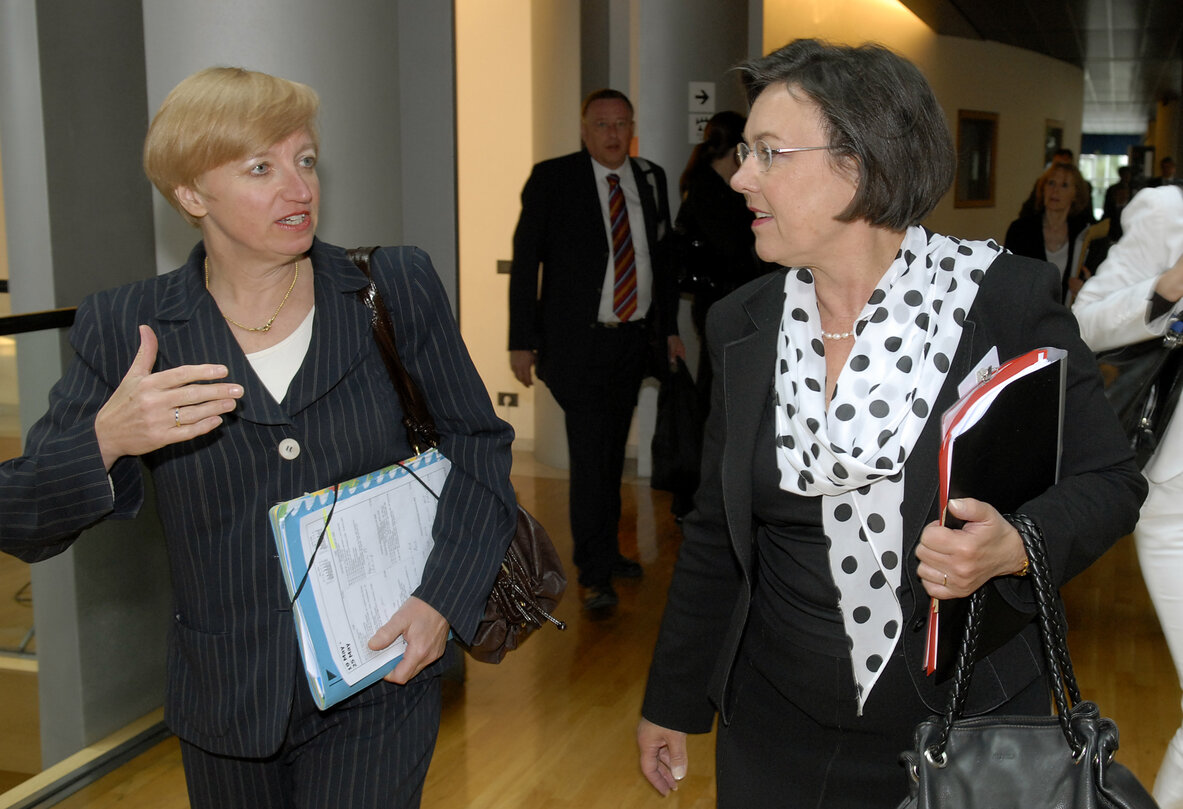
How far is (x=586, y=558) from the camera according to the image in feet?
17.1

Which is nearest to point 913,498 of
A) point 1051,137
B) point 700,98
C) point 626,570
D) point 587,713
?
point 587,713

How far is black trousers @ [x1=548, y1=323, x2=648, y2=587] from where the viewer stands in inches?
203

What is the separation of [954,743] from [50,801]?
302cm

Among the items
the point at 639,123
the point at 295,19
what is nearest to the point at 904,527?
the point at 295,19

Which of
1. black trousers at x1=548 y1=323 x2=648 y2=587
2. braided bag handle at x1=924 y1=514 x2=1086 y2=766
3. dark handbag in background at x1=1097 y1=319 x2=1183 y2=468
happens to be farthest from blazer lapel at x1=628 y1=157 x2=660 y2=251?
braided bag handle at x1=924 y1=514 x2=1086 y2=766

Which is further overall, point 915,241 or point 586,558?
Result: point 586,558

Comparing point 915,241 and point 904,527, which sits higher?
point 915,241

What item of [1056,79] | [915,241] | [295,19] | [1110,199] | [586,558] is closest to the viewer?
[915,241]

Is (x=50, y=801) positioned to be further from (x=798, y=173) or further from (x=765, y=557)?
(x=798, y=173)

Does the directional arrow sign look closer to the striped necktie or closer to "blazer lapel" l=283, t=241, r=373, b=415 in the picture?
the striped necktie

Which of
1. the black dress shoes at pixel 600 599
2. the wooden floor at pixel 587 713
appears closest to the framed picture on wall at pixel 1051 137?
the wooden floor at pixel 587 713

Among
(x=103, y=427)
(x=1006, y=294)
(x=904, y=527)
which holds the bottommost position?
(x=904, y=527)

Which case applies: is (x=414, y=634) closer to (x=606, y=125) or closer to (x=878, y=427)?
(x=878, y=427)

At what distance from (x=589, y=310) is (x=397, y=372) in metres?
3.25
